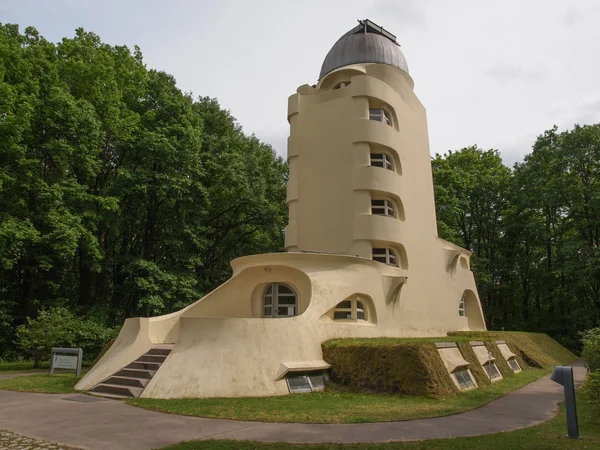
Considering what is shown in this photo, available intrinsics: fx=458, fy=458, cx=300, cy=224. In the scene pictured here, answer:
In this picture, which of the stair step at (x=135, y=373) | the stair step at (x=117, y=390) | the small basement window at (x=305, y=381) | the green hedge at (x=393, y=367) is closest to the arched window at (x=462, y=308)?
the green hedge at (x=393, y=367)

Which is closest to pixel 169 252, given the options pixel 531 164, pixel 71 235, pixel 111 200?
pixel 111 200

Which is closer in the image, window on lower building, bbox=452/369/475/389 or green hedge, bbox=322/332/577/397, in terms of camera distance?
green hedge, bbox=322/332/577/397

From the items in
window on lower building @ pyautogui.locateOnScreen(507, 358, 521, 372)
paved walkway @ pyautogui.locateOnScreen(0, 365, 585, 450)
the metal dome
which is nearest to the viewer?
paved walkway @ pyautogui.locateOnScreen(0, 365, 585, 450)

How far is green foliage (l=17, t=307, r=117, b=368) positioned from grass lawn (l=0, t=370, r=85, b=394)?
8.64 feet

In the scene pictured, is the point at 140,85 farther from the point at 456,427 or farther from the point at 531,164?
the point at 531,164

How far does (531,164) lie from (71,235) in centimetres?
3339

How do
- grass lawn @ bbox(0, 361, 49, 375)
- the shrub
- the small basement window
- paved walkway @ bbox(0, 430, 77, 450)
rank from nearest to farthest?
paved walkway @ bbox(0, 430, 77, 450)
the shrub
the small basement window
grass lawn @ bbox(0, 361, 49, 375)

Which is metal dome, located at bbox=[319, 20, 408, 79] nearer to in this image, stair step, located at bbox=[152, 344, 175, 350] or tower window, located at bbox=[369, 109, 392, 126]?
tower window, located at bbox=[369, 109, 392, 126]

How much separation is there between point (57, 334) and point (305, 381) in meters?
12.2

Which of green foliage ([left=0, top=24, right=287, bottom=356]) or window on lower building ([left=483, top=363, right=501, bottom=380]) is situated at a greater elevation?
green foliage ([left=0, top=24, right=287, bottom=356])

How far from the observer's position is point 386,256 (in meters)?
21.4

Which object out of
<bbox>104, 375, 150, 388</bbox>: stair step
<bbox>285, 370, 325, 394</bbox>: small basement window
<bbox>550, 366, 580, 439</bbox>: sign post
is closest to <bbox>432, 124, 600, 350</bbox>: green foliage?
<bbox>285, 370, 325, 394</bbox>: small basement window

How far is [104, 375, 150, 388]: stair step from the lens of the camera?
12867 millimetres

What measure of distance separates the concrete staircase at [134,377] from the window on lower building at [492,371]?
11.3m
